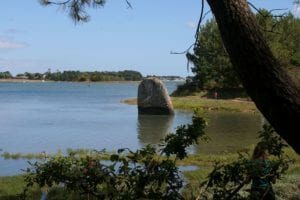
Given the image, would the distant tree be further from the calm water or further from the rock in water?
the rock in water

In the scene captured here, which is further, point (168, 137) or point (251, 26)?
point (168, 137)


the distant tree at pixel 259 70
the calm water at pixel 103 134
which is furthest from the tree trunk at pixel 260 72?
the calm water at pixel 103 134

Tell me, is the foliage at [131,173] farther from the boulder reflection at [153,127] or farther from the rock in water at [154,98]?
the rock in water at [154,98]

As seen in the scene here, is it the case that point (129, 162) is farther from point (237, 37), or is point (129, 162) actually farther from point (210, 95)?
point (210, 95)

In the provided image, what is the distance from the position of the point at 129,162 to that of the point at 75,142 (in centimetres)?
2079

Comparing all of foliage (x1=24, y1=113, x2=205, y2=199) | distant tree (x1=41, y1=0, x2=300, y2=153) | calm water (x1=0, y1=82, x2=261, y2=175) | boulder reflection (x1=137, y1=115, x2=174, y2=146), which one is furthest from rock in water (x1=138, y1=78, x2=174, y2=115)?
distant tree (x1=41, y1=0, x2=300, y2=153)

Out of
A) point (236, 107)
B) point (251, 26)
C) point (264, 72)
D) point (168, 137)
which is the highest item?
point (251, 26)

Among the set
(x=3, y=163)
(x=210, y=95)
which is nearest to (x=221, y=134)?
(x=3, y=163)

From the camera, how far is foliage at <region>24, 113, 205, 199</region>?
220 inches

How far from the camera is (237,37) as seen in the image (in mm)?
4445

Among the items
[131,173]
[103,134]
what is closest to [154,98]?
[103,134]

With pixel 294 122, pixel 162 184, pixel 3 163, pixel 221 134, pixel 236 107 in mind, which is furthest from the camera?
pixel 236 107

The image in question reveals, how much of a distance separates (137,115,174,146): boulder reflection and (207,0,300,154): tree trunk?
18848mm

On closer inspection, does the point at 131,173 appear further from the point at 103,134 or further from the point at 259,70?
the point at 103,134
